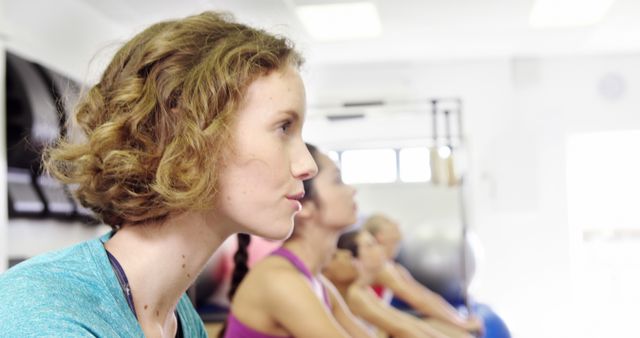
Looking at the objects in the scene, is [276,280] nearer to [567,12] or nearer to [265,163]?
[265,163]

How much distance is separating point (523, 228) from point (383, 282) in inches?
84.0

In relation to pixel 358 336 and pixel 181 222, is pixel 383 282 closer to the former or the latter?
pixel 358 336

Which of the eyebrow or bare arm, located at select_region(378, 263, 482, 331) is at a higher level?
the eyebrow

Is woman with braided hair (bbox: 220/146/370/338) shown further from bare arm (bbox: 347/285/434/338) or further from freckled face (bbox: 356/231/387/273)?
freckled face (bbox: 356/231/387/273)

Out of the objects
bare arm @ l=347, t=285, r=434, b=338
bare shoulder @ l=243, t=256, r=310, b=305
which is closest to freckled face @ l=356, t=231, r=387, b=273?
bare arm @ l=347, t=285, r=434, b=338

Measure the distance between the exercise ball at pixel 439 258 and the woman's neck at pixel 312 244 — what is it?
7.25ft

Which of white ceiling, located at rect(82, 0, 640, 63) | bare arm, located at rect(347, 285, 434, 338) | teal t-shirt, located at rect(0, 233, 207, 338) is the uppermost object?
white ceiling, located at rect(82, 0, 640, 63)

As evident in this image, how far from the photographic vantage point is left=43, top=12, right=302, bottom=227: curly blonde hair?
2.35 feet

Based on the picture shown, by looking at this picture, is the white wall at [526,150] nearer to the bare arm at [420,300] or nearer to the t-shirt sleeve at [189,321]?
the bare arm at [420,300]

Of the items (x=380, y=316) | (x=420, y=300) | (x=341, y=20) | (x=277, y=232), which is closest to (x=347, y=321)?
(x=380, y=316)

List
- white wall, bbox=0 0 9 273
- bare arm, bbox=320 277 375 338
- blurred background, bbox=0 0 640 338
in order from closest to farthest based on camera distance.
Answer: bare arm, bbox=320 277 375 338 → white wall, bbox=0 0 9 273 → blurred background, bbox=0 0 640 338

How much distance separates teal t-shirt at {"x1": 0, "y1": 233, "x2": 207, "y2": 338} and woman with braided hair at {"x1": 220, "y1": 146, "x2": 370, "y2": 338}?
76 cm

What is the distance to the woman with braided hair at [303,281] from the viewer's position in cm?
144

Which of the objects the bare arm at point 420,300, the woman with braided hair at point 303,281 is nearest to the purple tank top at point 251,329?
the woman with braided hair at point 303,281
